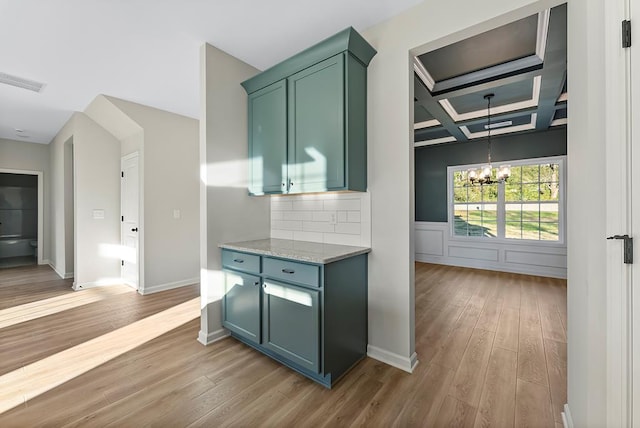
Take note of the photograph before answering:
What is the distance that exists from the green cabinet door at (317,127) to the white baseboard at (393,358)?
140 centimetres

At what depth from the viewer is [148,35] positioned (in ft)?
7.97

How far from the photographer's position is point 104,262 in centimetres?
448

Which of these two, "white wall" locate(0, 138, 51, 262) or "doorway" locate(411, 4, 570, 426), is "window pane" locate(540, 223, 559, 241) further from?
"white wall" locate(0, 138, 51, 262)

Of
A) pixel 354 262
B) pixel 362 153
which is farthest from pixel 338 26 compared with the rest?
pixel 354 262

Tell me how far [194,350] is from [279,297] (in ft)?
3.40

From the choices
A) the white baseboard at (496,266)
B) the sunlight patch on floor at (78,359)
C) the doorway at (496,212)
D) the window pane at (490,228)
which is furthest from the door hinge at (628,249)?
the window pane at (490,228)

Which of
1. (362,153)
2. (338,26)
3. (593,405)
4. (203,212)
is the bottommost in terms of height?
(593,405)

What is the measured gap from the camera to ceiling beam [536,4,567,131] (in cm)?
220

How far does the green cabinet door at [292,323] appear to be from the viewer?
6.07ft

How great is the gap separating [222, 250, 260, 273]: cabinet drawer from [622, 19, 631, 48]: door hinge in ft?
7.47

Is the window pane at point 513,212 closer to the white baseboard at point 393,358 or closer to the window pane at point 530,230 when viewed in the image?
the window pane at point 530,230

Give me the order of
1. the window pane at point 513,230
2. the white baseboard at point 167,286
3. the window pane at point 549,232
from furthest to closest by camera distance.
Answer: the window pane at point 513,230 → the window pane at point 549,232 → the white baseboard at point 167,286

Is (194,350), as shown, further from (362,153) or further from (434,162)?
(434,162)

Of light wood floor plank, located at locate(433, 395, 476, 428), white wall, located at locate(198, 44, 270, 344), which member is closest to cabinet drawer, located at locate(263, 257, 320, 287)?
white wall, located at locate(198, 44, 270, 344)
